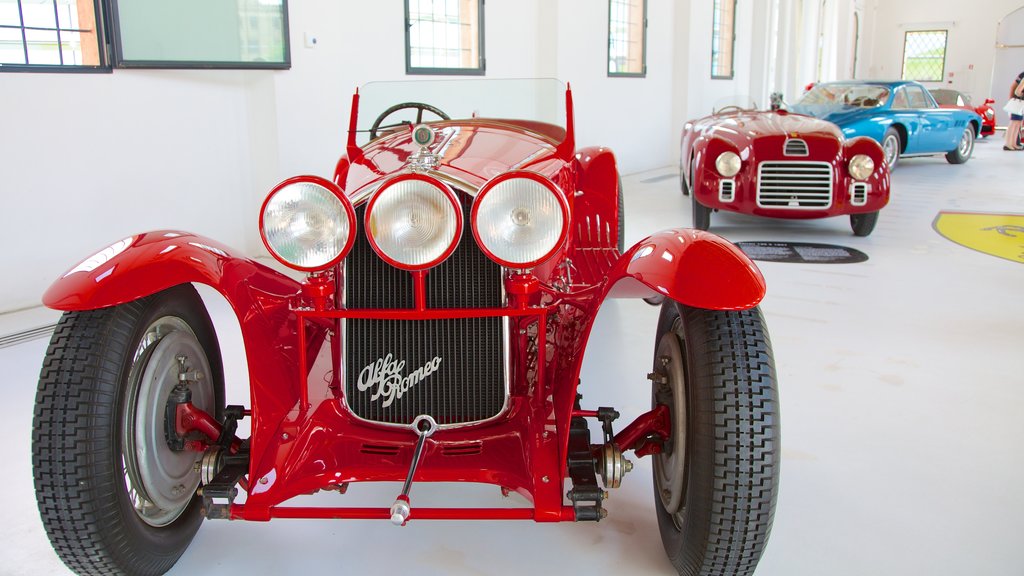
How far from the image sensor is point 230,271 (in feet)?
6.39

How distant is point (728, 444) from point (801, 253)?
411cm

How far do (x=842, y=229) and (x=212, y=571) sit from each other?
5706mm

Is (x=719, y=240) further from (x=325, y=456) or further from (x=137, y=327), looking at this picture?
(x=137, y=327)

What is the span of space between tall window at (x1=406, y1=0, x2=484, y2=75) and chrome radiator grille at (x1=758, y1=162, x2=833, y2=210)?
3.09 m

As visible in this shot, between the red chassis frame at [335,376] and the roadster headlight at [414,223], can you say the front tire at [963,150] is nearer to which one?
the red chassis frame at [335,376]

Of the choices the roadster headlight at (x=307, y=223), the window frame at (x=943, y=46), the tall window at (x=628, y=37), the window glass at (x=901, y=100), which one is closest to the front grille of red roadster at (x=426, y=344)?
the roadster headlight at (x=307, y=223)

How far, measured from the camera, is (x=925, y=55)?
22.3 meters

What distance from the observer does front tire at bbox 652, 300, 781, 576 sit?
5.29 ft

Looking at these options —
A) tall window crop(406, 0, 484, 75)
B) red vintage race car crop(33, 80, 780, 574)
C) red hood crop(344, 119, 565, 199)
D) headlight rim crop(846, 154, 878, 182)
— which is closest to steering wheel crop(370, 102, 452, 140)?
red hood crop(344, 119, 565, 199)

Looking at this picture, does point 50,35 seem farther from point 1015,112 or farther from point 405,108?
point 1015,112

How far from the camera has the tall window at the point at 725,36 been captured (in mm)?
13469

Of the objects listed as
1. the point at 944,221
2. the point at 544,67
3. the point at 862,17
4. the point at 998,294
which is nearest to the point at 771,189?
the point at 998,294

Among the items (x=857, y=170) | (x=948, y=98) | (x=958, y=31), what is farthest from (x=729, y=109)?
(x=958, y=31)

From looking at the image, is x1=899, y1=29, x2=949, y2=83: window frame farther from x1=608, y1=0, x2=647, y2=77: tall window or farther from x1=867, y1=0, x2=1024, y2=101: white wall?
x1=608, y1=0, x2=647, y2=77: tall window
